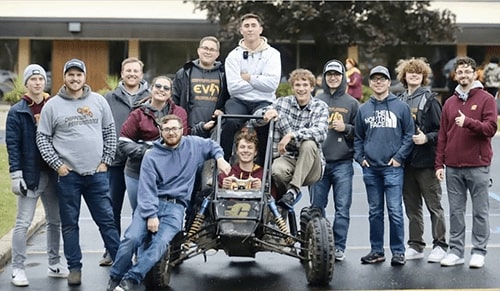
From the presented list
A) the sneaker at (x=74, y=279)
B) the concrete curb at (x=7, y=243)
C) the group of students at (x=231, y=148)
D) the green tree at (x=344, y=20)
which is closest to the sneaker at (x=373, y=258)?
the group of students at (x=231, y=148)

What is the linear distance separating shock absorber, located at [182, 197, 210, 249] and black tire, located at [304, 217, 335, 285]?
3.12 ft

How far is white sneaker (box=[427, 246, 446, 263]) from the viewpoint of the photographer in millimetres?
9117

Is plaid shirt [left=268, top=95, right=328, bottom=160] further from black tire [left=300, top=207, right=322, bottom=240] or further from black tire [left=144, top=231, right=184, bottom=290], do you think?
black tire [left=144, top=231, right=184, bottom=290]

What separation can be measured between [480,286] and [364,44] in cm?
2388

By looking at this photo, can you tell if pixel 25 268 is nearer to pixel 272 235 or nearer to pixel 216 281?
pixel 216 281

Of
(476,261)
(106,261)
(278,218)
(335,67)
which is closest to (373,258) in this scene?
(476,261)

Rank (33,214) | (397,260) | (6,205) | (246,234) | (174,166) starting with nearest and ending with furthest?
1. (246,234)
2. (174,166)
3. (33,214)
4. (397,260)
5. (6,205)

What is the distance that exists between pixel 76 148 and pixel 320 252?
2.32 m

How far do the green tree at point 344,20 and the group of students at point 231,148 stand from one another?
2144 cm

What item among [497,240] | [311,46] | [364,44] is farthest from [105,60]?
[497,240]

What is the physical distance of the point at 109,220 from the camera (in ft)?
27.2

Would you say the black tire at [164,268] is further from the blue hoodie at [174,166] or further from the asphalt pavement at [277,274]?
the blue hoodie at [174,166]

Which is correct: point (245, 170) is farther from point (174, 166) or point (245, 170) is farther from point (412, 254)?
point (412, 254)

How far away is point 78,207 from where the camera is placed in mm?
8172
